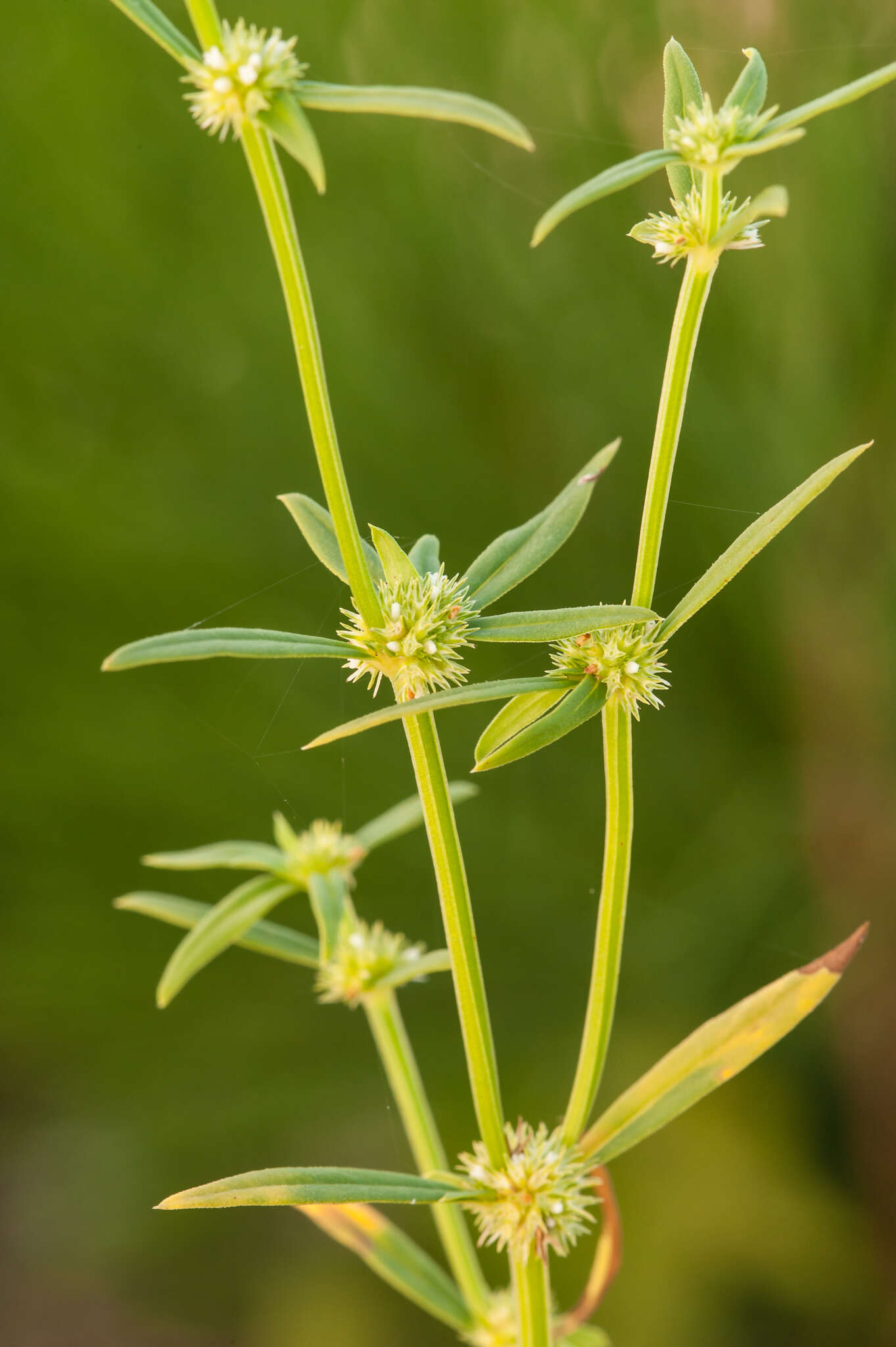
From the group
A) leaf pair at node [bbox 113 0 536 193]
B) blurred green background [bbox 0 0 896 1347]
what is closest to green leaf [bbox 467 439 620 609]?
leaf pair at node [bbox 113 0 536 193]

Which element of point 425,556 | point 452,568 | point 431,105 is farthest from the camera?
point 452,568

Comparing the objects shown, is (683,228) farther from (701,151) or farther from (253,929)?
(253,929)

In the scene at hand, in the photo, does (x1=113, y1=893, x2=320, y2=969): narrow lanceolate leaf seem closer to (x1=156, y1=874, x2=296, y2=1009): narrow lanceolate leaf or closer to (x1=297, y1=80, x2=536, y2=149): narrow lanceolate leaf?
(x1=156, y1=874, x2=296, y2=1009): narrow lanceolate leaf

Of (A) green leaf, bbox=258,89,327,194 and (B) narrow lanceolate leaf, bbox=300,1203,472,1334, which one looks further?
(B) narrow lanceolate leaf, bbox=300,1203,472,1334

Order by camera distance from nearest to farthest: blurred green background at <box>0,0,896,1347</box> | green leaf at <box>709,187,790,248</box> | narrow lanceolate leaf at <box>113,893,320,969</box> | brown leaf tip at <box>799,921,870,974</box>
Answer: green leaf at <box>709,187,790,248</box>, brown leaf tip at <box>799,921,870,974</box>, narrow lanceolate leaf at <box>113,893,320,969</box>, blurred green background at <box>0,0,896,1347</box>

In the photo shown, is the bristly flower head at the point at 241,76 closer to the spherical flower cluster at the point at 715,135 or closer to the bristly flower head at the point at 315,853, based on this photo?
the spherical flower cluster at the point at 715,135

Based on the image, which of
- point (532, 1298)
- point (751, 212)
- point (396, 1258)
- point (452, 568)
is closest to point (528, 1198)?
point (532, 1298)

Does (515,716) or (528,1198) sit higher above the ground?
(515,716)
